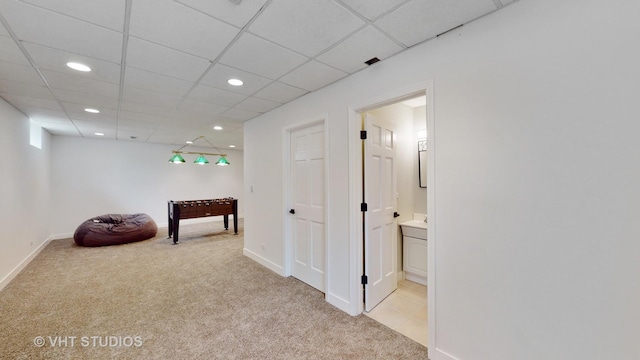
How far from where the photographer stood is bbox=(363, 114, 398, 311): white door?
2.57 meters

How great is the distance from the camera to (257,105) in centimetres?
350

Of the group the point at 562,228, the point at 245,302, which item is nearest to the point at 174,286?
the point at 245,302

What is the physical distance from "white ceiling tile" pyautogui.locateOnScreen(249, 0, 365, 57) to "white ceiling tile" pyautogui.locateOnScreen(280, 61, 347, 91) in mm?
343

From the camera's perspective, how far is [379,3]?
1.52 metres

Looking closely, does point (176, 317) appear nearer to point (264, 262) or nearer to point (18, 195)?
point (264, 262)

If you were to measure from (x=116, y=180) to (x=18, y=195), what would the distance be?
118 inches

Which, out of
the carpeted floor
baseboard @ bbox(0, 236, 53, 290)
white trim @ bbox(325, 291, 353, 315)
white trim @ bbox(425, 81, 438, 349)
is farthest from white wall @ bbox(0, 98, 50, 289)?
white trim @ bbox(425, 81, 438, 349)

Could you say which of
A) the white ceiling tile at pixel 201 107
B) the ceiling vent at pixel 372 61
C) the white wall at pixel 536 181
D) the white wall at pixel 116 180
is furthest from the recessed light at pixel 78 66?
the white wall at pixel 116 180

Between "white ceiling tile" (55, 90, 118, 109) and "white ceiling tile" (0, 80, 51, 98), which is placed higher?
"white ceiling tile" (55, 90, 118, 109)

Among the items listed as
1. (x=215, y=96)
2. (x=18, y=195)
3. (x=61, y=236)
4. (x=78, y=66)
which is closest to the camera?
(x=78, y=66)

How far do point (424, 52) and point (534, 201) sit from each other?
129cm

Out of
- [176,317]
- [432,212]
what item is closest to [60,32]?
[176,317]

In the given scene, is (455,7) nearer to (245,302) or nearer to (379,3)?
(379,3)

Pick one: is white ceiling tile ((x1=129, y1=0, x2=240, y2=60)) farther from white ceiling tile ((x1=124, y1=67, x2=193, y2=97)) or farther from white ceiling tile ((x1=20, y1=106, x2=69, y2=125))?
white ceiling tile ((x1=20, y1=106, x2=69, y2=125))
